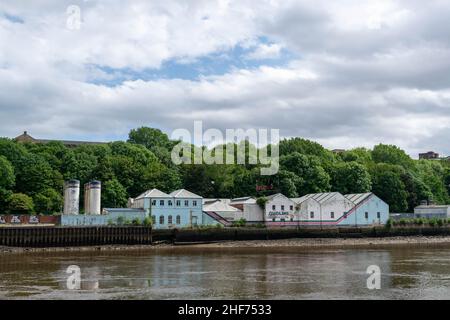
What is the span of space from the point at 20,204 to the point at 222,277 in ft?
133

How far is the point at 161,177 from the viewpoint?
7700 cm

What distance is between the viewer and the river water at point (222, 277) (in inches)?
976

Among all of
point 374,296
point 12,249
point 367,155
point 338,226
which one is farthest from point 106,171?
point 367,155

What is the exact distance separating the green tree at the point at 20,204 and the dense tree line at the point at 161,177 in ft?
0.36

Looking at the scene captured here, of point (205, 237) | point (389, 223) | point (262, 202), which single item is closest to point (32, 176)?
point (205, 237)

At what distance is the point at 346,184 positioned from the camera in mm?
84688

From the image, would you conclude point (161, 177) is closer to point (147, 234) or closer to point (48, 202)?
point (48, 202)

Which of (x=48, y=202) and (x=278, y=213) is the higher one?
(x=48, y=202)

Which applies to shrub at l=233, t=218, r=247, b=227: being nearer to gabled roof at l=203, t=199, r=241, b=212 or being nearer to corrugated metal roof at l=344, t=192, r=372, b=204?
gabled roof at l=203, t=199, r=241, b=212

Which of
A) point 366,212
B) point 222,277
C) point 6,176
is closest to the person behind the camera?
point 222,277

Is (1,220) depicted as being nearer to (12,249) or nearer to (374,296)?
(12,249)

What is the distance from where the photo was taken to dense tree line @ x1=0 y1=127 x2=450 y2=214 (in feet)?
224

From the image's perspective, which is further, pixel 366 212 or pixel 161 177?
pixel 161 177
